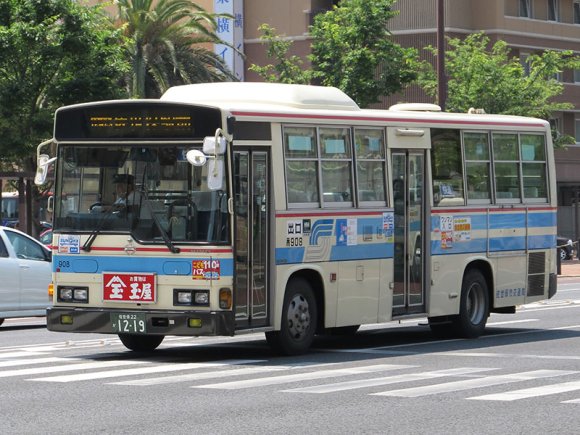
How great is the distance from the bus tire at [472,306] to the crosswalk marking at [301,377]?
4.13 metres

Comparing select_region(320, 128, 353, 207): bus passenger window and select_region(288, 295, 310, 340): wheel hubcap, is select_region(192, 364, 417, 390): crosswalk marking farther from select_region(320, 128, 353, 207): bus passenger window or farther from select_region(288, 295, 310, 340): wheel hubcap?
select_region(320, 128, 353, 207): bus passenger window

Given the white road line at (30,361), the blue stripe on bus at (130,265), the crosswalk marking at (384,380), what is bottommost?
the crosswalk marking at (384,380)

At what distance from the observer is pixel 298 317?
1662 centimetres

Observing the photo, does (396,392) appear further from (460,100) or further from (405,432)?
(460,100)

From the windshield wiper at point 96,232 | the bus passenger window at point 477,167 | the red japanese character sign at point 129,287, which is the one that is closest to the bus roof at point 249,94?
the windshield wiper at point 96,232

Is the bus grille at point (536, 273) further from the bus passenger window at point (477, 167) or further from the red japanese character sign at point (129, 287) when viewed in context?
the red japanese character sign at point (129, 287)

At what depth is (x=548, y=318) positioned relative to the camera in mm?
23875

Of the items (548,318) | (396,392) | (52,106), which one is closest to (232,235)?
(396,392)

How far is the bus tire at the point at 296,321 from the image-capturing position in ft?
53.9

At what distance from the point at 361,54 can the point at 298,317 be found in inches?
1050

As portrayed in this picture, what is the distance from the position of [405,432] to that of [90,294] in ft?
21.7

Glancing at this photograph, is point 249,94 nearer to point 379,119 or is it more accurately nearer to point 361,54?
point 379,119

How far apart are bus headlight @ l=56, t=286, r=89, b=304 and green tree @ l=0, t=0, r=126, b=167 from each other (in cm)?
1659

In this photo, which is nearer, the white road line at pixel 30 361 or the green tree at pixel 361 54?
Answer: the white road line at pixel 30 361
